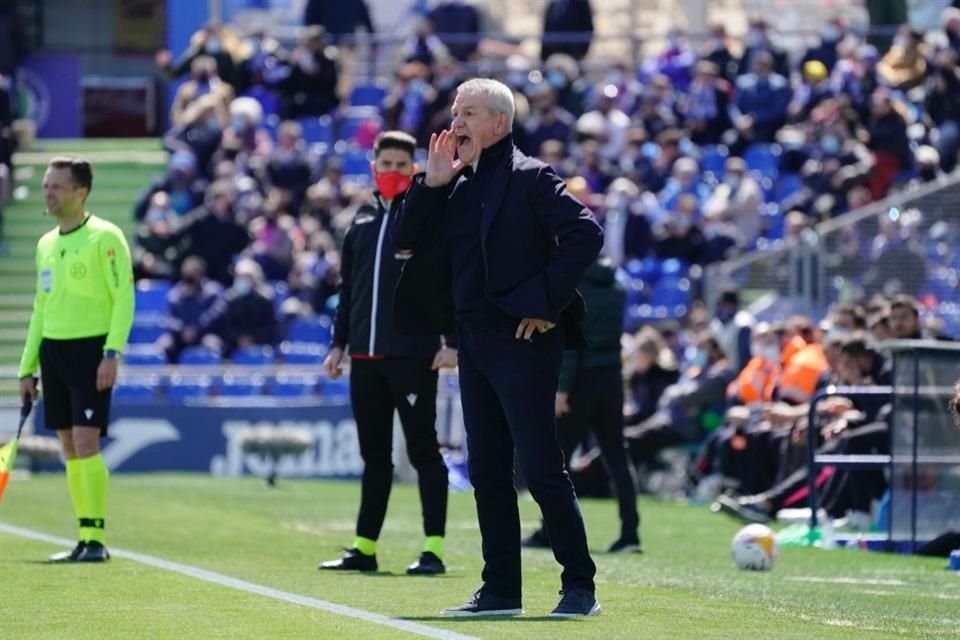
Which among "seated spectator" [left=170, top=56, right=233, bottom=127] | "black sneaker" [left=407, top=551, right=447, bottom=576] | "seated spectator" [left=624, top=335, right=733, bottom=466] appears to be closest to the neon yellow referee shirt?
"black sneaker" [left=407, top=551, right=447, bottom=576]

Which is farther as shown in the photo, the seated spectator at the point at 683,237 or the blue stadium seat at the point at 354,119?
the blue stadium seat at the point at 354,119

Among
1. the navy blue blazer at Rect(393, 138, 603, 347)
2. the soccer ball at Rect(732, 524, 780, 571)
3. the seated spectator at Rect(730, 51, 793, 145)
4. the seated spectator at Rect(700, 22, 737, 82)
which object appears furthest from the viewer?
the seated spectator at Rect(700, 22, 737, 82)

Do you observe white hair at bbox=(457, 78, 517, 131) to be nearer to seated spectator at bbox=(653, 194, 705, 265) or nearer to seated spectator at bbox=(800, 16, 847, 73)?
seated spectator at bbox=(653, 194, 705, 265)

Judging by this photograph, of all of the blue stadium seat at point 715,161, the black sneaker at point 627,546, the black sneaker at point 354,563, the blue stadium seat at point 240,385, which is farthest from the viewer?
the blue stadium seat at point 715,161

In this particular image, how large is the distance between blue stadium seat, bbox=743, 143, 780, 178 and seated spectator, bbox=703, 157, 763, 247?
1.25 meters

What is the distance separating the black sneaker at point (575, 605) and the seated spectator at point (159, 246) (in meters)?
19.8

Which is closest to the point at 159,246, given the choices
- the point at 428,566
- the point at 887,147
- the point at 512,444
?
the point at 887,147

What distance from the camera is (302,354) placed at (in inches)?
1006

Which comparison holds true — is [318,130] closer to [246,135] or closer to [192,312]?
[246,135]

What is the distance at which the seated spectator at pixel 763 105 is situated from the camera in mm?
27375

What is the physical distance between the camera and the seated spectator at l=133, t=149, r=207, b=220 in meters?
29.6

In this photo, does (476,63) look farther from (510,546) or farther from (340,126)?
(510,546)

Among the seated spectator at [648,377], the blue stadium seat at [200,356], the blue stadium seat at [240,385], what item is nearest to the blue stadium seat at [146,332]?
the blue stadium seat at [200,356]

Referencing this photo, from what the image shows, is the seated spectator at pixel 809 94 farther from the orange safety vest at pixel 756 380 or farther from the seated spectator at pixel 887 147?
the orange safety vest at pixel 756 380
